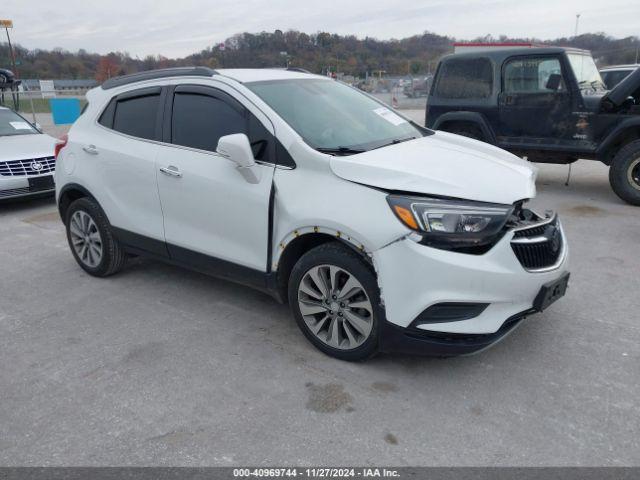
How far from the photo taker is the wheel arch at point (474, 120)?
8016 mm

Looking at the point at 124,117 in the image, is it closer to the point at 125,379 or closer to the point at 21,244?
the point at 125,379

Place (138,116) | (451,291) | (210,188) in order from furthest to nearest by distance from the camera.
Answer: (138,116) → (210,188) → (451,291)

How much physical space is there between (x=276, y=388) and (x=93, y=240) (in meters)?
2.64

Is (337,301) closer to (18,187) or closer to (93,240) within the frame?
(93,240)

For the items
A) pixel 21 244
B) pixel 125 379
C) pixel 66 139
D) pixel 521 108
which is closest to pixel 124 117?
pixel 66 139

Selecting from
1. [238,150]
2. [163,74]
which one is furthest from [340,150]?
[163,74]

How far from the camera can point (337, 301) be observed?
3.23m

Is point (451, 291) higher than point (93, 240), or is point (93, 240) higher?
point (451, 291)

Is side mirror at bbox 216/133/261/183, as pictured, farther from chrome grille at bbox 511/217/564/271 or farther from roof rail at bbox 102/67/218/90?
chrome grille at bbox 511/217/564/271

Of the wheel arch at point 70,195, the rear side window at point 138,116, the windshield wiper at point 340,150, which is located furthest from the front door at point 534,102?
the wheel arch at point 70,195

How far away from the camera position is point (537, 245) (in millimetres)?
3045

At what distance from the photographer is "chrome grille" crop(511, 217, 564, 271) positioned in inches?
117

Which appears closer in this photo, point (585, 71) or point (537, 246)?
point (537, 246)

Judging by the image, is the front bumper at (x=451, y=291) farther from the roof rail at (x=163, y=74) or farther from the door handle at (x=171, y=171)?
the roof rail at (x=163, y=74)
